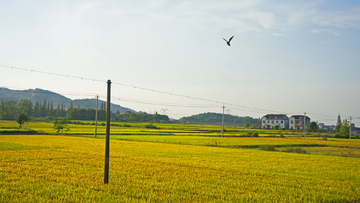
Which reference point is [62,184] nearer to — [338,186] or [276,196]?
[276,196]

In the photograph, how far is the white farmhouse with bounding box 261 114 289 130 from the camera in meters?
140

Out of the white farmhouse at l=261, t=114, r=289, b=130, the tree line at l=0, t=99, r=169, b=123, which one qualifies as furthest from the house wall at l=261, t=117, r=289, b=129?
the tree line at l=0, t=99, r=169, b=123

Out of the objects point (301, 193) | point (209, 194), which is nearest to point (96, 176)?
point (209, 194)

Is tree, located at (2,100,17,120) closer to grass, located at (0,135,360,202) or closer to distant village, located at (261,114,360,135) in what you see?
distant village, located at (261,114,360,135)

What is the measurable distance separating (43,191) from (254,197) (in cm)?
832

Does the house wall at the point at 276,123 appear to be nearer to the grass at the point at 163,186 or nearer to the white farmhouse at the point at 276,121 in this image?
the white farmhouse at the point at 276,121

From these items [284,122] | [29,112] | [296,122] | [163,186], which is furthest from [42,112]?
[163,186]

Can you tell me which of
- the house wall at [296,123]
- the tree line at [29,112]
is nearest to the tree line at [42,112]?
the tree line at [29,112]

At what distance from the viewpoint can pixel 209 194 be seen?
10711 mm

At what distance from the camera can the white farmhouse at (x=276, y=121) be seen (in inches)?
5504

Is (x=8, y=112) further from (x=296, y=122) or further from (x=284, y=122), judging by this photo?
(x=296, y=122)

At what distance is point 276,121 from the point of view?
142m

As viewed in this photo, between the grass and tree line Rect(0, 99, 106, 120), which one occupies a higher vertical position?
tree line Rect(0, 99, 106, 120)

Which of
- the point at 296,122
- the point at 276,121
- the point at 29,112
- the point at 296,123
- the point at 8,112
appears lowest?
the point at 296,123
